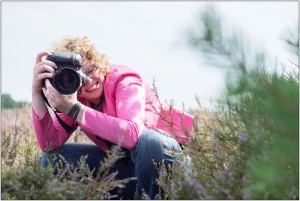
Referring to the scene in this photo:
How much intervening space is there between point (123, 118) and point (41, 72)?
462 millimetres

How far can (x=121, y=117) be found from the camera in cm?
313

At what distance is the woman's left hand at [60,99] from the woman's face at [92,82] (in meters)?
0.23

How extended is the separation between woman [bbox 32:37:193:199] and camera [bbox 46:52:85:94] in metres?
0.03

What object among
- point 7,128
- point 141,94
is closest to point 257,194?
point 141,94

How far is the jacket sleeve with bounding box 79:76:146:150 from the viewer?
10.00 ft

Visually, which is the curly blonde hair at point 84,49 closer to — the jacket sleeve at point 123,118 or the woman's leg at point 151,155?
the jacket sleeve at point 123,118

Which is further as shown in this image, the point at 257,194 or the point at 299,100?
the point at 257,194

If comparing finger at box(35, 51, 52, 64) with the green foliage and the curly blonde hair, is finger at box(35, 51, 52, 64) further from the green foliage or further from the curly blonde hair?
the green foliage

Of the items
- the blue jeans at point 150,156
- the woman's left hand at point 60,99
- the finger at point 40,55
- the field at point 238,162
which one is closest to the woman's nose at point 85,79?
the woman's left hand at point 60,99

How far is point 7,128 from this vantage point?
5.85 meters

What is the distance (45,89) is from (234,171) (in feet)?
3.93

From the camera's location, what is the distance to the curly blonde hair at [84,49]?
10.9 feet

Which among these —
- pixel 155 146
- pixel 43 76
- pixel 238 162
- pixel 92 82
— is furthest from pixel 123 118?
pixel 238 162

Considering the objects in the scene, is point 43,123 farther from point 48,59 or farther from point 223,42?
point 223,42
